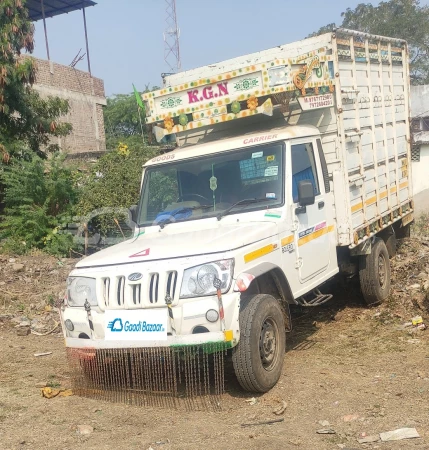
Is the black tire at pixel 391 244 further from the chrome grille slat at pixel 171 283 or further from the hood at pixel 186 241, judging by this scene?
the chrome grille slat at pixel 171 283

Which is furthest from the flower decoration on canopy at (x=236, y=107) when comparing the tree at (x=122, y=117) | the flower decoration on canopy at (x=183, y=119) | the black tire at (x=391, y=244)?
the tree at (x=122, y=117)

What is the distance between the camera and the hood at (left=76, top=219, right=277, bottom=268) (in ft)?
15.1

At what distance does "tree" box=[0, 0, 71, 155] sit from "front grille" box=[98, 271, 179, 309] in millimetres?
7850

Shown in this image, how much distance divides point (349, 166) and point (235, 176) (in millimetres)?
1585

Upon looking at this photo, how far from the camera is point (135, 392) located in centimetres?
488

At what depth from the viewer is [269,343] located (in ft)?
15.9

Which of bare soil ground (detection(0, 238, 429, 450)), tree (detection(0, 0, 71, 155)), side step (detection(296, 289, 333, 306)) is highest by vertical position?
tree (detection(0, 0, 71, 155))

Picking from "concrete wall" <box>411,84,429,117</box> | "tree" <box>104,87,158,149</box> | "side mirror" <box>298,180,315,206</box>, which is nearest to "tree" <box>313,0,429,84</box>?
"concrete wall" <box>411,84,429,117</box>

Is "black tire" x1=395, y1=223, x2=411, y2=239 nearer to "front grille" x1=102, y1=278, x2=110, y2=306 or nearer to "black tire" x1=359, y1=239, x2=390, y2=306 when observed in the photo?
"black tire" x1=359, y1=239, x2=390, y2=306

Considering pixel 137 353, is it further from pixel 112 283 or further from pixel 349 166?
pixel 349 166

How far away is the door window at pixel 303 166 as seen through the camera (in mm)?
5620

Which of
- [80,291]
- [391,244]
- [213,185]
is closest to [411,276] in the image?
[391,244]

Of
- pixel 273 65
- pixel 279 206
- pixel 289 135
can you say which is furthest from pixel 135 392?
pixel 273 65

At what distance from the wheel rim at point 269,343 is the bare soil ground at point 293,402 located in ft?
0.79
